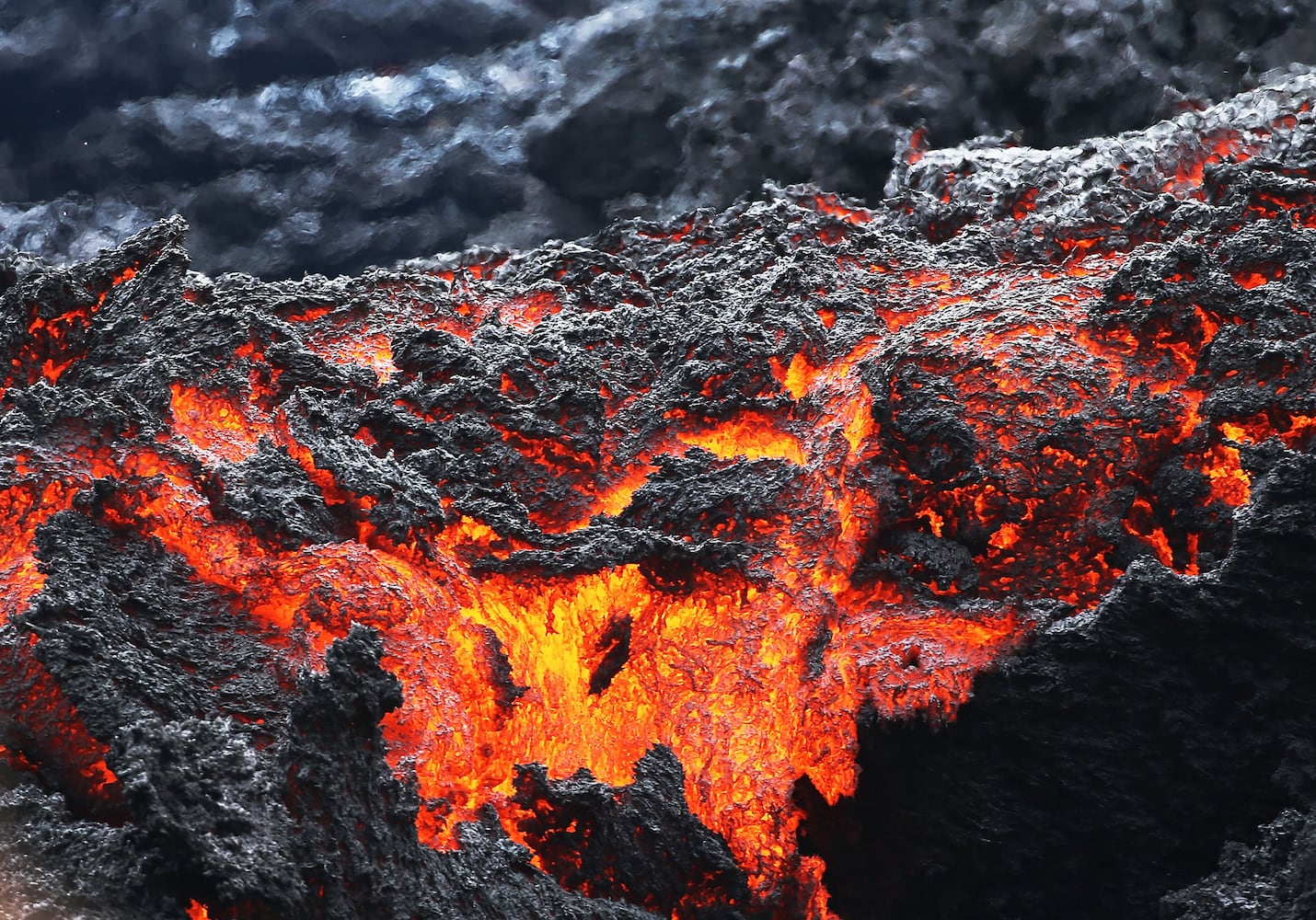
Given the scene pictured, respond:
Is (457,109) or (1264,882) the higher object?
(457,109)

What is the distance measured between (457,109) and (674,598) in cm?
403

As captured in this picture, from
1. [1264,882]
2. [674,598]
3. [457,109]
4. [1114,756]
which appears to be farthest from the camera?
[457,109]

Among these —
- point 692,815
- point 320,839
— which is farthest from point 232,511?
point 692,815

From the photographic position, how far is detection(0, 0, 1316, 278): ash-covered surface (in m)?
6.31

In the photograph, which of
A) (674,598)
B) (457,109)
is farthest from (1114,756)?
(457,109)

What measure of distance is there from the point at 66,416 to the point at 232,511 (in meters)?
0.63

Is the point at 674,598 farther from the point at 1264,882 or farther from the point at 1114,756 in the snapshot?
the point at 1264,882

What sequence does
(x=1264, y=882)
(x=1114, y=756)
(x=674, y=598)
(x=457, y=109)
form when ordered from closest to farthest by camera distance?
1. (x=1264, y=882)
2. (x=1114, y=756)
3. (x=674, y=598)
4. (x=457, y=109)

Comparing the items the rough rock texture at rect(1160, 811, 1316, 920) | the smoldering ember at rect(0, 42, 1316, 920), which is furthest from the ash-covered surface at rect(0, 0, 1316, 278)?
the rough rock texture at rect(1160, 811, 1316, 920)

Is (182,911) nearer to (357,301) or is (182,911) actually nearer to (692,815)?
(692,815)

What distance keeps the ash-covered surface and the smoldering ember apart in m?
2.06

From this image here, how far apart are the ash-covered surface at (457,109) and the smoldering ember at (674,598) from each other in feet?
6.77

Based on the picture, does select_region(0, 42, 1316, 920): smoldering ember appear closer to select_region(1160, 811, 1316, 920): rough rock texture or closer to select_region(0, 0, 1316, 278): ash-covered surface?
select_region(1160, 811, 1316, 920): rough rock texture

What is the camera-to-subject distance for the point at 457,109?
21.6 ft
